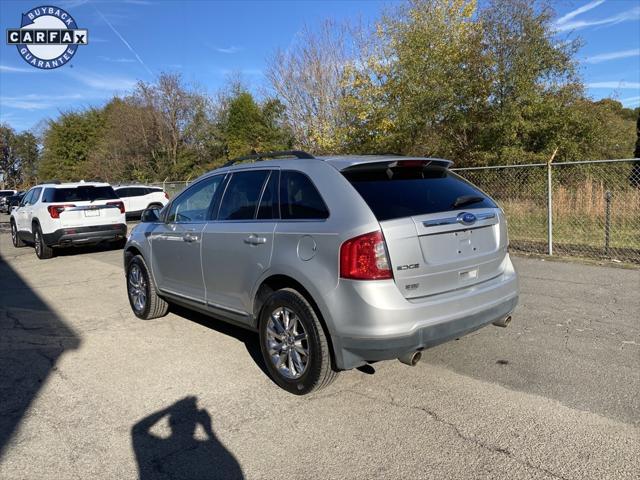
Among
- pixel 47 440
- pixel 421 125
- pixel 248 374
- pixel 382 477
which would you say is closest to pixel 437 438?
pixel 382 477

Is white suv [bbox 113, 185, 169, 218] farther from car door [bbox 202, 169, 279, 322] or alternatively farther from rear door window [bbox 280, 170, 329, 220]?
rear door window [bbox 280, 170, 329, 220]

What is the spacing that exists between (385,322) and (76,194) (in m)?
11.0

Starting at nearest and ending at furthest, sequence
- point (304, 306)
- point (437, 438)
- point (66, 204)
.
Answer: point (437, 438) → point (304, 306) → point (66, 204)

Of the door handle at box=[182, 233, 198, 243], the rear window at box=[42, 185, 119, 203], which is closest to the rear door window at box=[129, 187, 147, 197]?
the rear window at box=[42, 185, 119, 203]

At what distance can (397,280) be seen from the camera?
3303mm

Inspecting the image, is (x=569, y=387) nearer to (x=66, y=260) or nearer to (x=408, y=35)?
(x=66, y=260)

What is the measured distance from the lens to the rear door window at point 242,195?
171 inches

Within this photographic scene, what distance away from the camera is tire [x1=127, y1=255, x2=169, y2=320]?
591 cm

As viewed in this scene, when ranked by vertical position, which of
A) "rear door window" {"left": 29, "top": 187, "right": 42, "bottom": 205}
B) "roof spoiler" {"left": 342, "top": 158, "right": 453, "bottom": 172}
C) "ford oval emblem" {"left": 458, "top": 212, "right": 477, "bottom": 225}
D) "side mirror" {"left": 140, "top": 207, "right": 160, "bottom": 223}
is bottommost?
"ford oval emblem" {"left": 458, "top": 212, "right": 477, "bottom": 225}

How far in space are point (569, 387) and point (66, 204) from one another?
11.5m

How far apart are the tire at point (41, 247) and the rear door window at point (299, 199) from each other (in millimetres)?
10159

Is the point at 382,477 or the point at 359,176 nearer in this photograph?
A: the point at 382,477

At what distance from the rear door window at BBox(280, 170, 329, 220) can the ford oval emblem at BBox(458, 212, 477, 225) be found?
1.00 m

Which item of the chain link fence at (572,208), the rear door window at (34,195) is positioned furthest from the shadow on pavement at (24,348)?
the chain link fence at (572,208)
